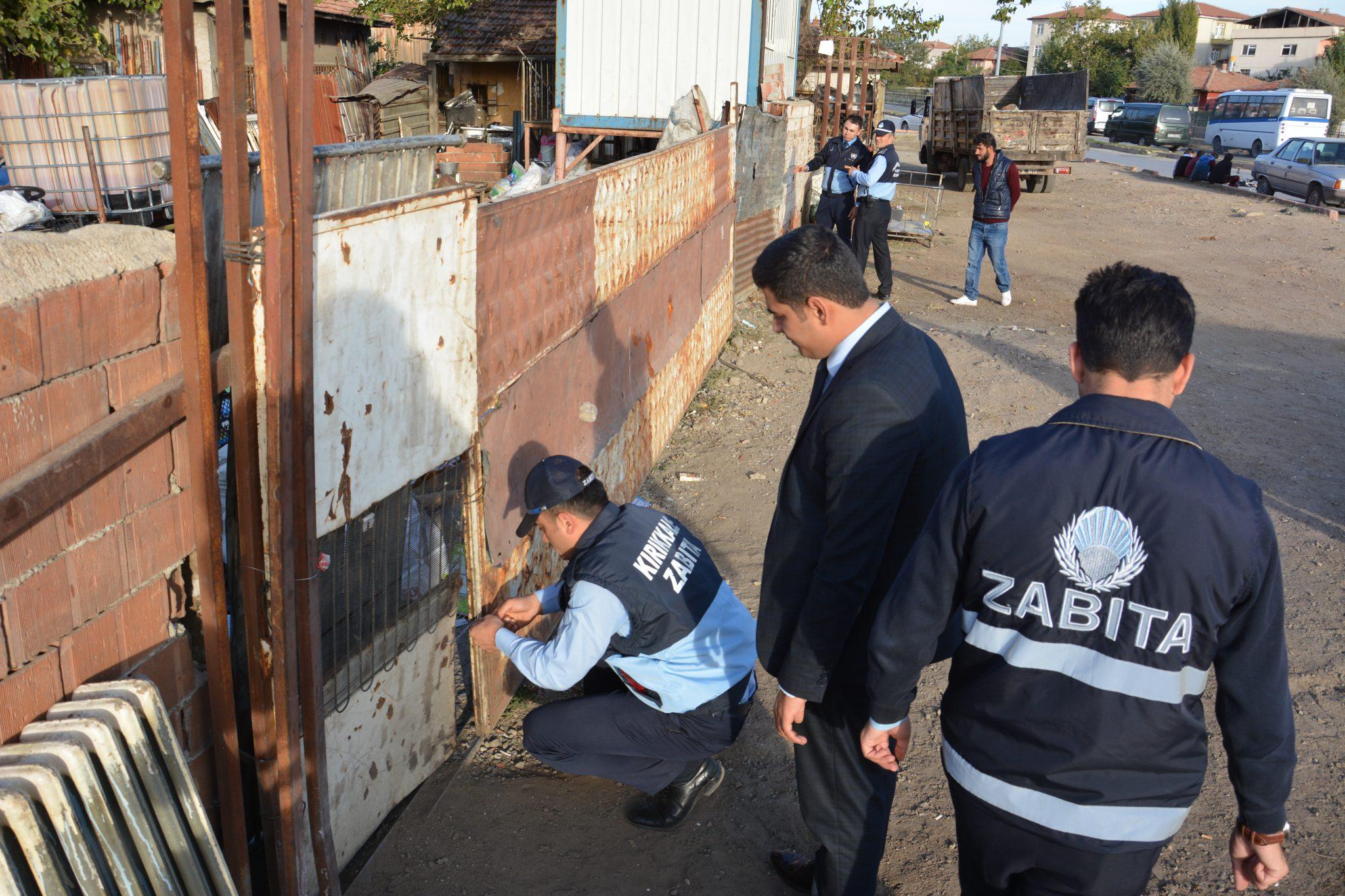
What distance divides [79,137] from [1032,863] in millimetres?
3467

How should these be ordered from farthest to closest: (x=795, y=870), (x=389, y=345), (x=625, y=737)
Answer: (x=625, y=737), (x=795, y=870), (x=389, y=345)

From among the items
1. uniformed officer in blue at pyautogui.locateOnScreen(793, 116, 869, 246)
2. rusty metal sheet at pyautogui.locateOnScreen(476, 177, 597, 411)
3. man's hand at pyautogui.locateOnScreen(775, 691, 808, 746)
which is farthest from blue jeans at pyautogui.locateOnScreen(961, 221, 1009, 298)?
man's hand at pyautogui.locateOnScreen(775, 691, 808, 746)

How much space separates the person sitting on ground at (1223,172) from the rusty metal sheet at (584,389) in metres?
20.3

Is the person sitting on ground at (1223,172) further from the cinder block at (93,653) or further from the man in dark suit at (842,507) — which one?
the cinder block at (93,653)

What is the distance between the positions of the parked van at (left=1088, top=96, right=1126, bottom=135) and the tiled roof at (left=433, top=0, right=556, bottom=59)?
27.5 metres

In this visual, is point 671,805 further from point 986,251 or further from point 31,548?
point 986,251

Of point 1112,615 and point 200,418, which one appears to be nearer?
point 1112,615

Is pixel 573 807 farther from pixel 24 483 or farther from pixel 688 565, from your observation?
pixel 24 483

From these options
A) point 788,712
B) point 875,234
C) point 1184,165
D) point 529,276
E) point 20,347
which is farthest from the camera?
point 1184,165

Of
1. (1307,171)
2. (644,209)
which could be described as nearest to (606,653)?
(644,209)

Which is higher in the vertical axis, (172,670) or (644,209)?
(644,209)

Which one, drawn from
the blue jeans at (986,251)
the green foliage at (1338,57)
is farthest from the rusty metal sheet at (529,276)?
the green foliage at (1338,57)

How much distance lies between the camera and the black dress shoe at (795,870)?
3.01 metres

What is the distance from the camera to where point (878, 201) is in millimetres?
9883
